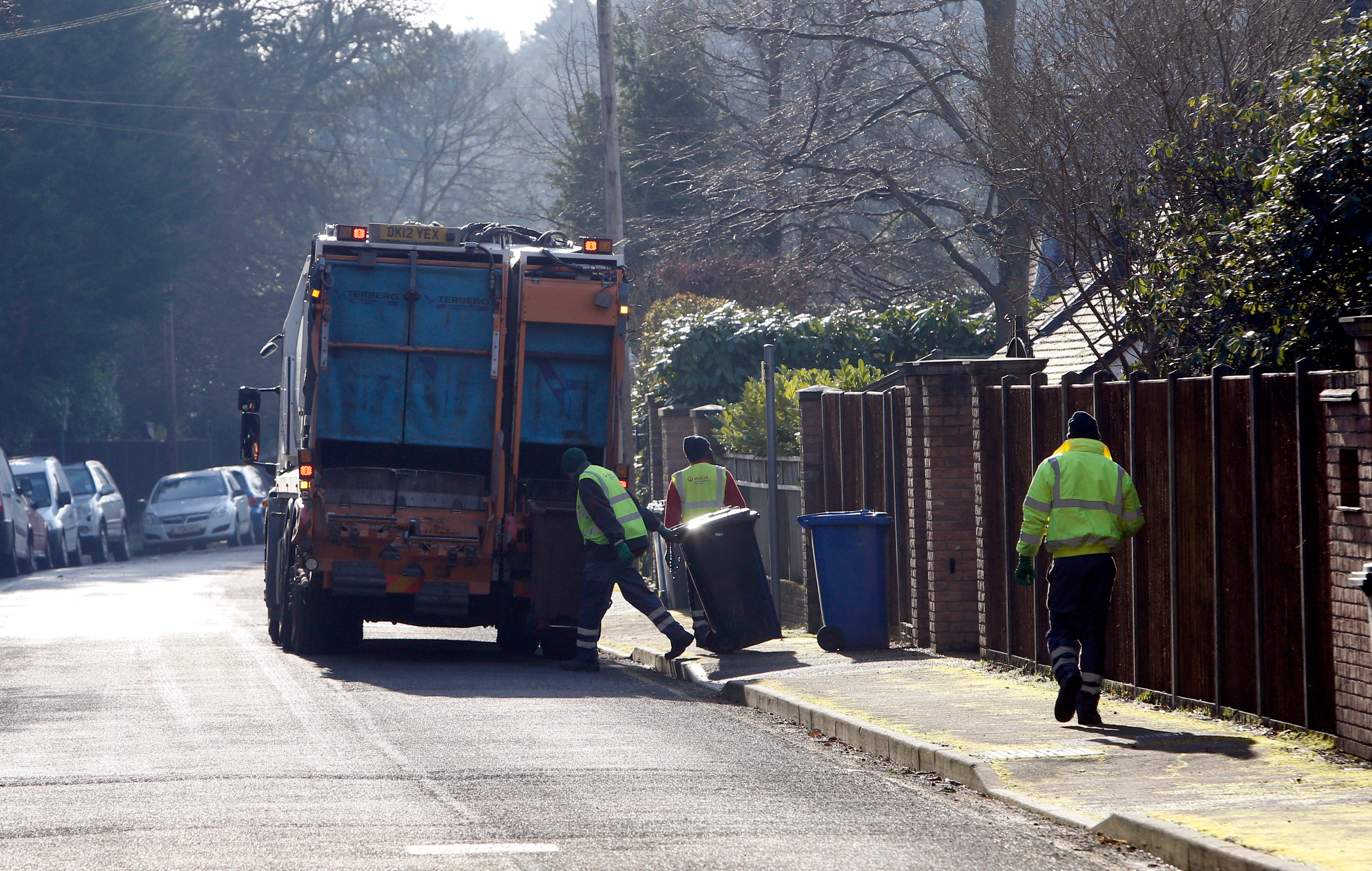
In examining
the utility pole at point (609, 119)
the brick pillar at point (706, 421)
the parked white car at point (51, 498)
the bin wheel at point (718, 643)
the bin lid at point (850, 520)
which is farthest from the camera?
the parked white car at point (51, 498)

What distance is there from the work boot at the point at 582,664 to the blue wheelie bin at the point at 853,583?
5.39 ft

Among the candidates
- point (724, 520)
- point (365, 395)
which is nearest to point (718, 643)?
point (724, 520)

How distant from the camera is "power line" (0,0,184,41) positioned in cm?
3662

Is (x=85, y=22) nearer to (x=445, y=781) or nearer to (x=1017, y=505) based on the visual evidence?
(x=1017, y=505)

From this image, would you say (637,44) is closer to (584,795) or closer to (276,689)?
(276,689)

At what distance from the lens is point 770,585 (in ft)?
52.0

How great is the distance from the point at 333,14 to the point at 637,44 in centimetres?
1698

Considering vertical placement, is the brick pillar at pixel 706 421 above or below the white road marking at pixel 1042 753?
above

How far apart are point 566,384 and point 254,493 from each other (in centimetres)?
2504

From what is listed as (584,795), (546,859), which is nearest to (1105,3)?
(584,795)

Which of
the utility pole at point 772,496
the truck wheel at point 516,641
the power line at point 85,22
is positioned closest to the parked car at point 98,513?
the power line at point 85,22

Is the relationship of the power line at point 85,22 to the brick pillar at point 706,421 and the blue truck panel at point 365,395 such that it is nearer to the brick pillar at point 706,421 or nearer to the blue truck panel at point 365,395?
the brick pillar at point 706,421

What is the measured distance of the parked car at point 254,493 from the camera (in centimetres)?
3603

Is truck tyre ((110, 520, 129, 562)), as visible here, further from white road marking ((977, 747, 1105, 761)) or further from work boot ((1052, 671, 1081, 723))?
white road marking ((977, 747, 1105, 761))
